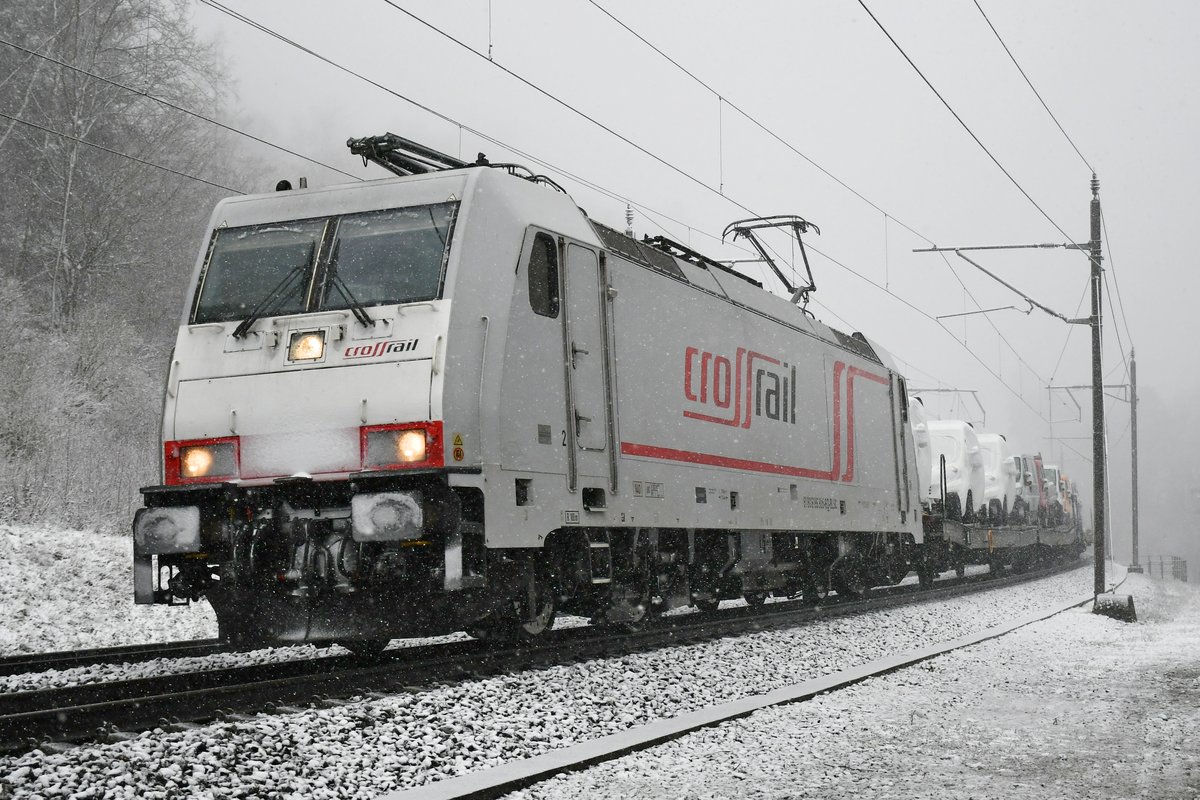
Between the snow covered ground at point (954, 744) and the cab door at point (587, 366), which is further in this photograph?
the cab door at point (587, 366)

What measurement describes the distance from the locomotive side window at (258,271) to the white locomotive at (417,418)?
0.02 meters

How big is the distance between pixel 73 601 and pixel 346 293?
706 centimetres

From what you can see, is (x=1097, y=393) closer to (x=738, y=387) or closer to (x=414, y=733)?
(x=738, y=387)

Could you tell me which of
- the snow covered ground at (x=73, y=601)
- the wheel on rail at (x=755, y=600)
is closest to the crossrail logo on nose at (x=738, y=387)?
the wheel on rail at (x=755, y=600)

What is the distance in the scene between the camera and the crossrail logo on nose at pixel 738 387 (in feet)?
37.6

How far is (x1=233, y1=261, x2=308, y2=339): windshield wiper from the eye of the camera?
27.5ft

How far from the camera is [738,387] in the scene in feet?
41.1

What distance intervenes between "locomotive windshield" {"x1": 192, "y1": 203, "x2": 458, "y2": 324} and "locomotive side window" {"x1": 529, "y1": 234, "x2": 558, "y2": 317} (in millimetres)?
816

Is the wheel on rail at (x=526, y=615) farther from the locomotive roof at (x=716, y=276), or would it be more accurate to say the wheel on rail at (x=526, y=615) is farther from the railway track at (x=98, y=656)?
the locomotive roof at (x=716, y=276)

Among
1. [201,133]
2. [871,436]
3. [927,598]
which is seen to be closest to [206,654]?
[871,436]

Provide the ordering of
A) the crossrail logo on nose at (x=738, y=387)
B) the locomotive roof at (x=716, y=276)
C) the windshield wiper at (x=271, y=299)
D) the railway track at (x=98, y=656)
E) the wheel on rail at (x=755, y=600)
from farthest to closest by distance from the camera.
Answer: the wheel on rail at (x=755, y=600) → the crossrail logo on nose at (x=738, y=387) → the locomotive roof at (x=716, y=276) → the railway track at (x=98, y=656) → the windshield wiper at (x=271, y=299)

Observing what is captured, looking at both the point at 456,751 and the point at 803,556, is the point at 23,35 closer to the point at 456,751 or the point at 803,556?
the point at 803,556

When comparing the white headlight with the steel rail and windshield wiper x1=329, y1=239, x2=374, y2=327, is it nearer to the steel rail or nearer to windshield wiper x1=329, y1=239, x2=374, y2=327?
windshield wiper x1=329, y1=239, x2=374, y2=327

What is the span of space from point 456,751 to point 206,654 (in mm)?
4986
